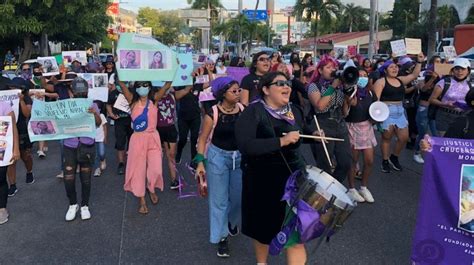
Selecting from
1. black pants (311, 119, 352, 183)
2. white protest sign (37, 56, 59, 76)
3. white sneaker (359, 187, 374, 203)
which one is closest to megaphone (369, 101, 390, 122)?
black pants (311, 119, 352, 183)

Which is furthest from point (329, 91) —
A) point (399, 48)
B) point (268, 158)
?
point (399, 48)

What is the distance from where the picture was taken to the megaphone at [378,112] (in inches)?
233

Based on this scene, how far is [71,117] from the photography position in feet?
17.2

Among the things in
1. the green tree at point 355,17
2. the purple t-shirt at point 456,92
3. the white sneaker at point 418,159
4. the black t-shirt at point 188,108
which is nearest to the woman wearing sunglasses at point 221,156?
the black t-shirt at point 188,108

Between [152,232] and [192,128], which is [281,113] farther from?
[192,128]

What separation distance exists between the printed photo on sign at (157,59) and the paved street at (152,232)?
5.56ft

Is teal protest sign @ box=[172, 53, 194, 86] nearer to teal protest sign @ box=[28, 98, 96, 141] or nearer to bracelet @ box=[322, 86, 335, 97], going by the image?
teal protest sign @ box=[28, 98, 96, 141]

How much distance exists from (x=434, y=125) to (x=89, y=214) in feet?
17.9

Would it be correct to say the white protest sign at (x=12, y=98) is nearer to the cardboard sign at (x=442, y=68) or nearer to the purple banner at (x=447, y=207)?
the purple banner at (x=447, y=207)

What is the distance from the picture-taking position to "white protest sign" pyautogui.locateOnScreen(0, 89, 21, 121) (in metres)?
5.35

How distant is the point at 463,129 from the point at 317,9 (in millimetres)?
37158

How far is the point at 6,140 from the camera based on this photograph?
5.14 meters

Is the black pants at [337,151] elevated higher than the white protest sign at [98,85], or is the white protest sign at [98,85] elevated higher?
the white protest sign at [98,85]

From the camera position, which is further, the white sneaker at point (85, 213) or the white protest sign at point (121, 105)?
the white protest sign at point (121, 105)
